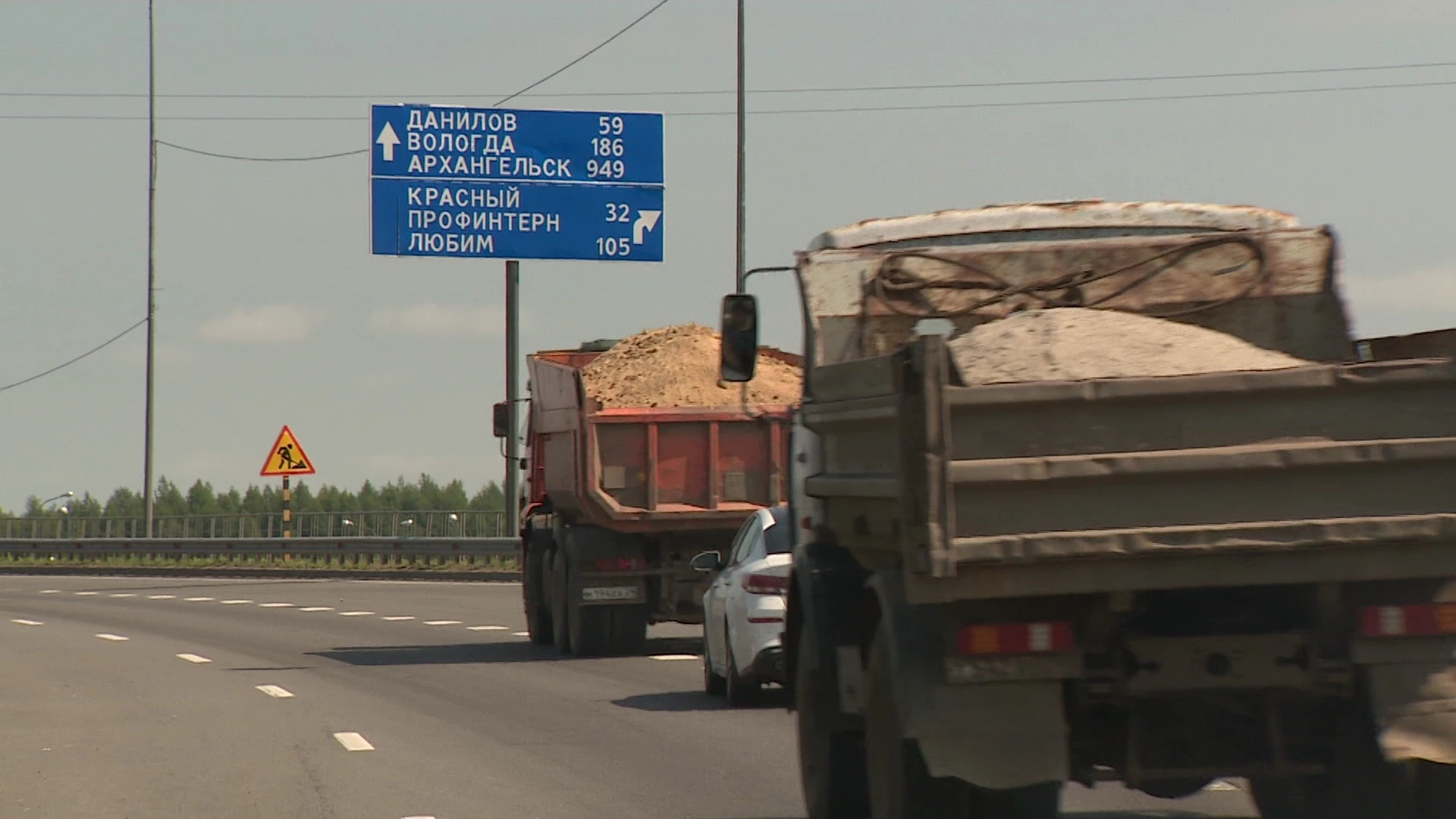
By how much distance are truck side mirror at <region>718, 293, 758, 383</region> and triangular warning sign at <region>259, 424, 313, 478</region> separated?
38.2 meters

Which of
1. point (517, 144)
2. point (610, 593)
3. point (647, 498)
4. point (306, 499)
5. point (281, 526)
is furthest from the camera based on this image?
point (306, 499)

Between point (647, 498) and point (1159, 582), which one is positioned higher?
point (647, 498)

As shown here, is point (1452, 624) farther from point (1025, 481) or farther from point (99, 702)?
point (99, 702)

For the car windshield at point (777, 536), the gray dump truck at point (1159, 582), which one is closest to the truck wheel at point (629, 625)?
the car windshield at point (777, 536)

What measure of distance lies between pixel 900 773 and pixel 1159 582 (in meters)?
1.25

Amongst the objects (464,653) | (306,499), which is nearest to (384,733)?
(464,653)

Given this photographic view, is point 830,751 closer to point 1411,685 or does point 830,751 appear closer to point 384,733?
point 1411,685

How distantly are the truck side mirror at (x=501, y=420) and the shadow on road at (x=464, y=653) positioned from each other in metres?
4.12

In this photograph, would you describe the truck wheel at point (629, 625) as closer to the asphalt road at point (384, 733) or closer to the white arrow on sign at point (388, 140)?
the asphalt road at point (384, 733)

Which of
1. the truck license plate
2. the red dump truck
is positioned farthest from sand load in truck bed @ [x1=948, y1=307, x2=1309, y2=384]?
the truck license plate

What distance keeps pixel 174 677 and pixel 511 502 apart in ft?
58.9

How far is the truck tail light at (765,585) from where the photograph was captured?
15.3 m

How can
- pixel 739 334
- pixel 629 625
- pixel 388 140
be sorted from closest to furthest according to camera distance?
pixel 739 334 → pixel 629 625 → pixel 388 140

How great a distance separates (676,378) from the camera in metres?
21.8
